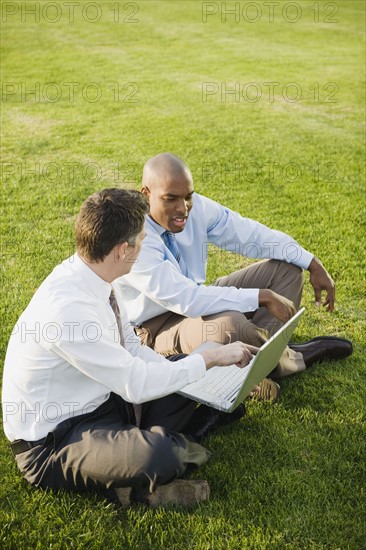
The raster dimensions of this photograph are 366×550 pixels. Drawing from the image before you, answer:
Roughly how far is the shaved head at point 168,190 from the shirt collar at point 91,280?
1.02 m

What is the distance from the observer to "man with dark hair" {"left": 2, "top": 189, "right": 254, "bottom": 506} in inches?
110

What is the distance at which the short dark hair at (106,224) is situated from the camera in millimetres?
2865

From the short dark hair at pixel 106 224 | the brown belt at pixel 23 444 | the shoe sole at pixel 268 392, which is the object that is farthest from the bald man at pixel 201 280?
the brown belt at pixel 23 444

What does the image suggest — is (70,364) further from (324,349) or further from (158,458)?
(324,349)

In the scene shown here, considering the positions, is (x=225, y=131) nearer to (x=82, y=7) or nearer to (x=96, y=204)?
(x=96, y=204)

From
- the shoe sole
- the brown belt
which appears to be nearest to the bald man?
the shoe sole

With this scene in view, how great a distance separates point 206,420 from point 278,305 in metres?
0.75

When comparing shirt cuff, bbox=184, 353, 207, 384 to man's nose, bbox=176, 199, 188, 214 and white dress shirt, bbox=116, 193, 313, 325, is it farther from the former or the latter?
man's nose, bbox=176, 199, 188, 214

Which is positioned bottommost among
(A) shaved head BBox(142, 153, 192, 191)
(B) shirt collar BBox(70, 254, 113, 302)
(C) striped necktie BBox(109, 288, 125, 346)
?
(C) striped necktie BBox(109, 288, 125, 346)

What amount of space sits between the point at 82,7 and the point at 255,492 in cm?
2526

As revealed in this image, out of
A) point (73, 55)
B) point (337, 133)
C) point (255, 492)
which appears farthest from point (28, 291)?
point (73, 55)

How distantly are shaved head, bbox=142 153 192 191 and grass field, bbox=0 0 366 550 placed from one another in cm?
145

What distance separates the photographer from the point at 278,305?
356 centimetres

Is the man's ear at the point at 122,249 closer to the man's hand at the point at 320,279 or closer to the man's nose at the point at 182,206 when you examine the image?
the man's nose at the point at 182,206
